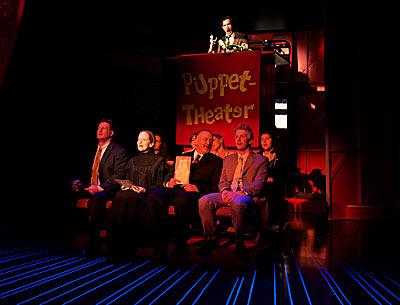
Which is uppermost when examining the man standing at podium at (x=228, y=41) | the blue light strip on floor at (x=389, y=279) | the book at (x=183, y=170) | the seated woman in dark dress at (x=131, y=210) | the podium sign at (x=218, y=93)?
the man standing at podium at (x=228, y=41)

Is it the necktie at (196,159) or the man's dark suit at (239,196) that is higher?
the necktie at (196,159)

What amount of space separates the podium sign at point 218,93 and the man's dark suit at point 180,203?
3.12ft

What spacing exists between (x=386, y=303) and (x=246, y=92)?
2.99 meters

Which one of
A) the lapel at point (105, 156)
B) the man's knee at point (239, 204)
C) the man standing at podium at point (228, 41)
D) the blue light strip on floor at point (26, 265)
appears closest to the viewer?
the blue light strip on floor at point (26, 265)

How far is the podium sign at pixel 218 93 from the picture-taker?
4.71m

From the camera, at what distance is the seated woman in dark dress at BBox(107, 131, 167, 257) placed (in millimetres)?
3816

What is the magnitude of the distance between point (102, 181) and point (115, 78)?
11.1 feet

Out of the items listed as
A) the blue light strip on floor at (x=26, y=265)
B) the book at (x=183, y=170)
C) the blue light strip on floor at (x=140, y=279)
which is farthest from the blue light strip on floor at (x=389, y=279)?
the blue light strip on floor at (x=26, y=265)

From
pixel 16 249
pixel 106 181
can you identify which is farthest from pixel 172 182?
pixel 16 249

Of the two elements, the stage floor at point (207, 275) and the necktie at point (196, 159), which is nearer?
the stage floor at point (207, 275)

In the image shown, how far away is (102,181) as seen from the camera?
169 inches

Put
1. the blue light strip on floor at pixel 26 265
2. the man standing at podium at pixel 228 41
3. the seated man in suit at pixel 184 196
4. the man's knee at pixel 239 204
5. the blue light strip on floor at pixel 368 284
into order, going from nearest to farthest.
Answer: the blue light strip on floor at pixel 368 284, the blue light strip on floor at pixel 26 265, the man's knee at pixel 239 204, the seated man in suit at pixel 184 196, the man standing at podium at pixel 228 41

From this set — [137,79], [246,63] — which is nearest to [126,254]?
[246,63]

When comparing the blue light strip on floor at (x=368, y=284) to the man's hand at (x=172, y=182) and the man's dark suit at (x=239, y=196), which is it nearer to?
the man's dark suit at (x=239, y=196)
